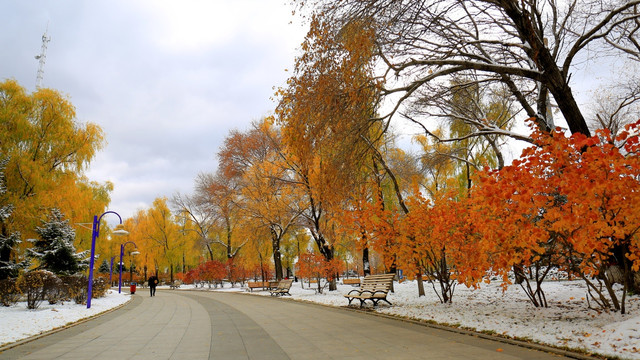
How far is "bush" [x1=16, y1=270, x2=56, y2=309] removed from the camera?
1359 centimetres

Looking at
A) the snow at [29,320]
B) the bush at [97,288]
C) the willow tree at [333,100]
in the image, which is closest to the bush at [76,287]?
the snow at [29,320]

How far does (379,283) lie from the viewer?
536 inches

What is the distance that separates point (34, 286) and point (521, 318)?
636 inches

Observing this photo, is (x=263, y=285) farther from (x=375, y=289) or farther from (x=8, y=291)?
(x=375, y=289)

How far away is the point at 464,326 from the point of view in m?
8.08

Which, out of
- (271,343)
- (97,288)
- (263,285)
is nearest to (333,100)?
(271,343)

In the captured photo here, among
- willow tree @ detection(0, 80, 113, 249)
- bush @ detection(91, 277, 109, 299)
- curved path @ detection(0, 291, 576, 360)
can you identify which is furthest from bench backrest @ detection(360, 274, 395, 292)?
willow tree @ detection(0, 80, 113, 249)

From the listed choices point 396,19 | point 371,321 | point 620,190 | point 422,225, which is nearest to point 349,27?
point 396,19

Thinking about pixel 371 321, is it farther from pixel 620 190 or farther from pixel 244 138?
pixel 244 138

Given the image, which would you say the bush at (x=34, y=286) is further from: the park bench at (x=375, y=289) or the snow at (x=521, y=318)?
the park bench at (x=375, y=289)

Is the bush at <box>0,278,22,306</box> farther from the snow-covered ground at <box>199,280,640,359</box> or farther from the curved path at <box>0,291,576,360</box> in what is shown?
the snow-covered ground at <box>199,280,640,359</box>

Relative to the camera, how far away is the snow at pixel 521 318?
18.4ft

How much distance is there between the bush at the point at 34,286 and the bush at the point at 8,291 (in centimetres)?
28

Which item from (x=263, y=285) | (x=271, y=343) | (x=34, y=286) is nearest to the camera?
(x=271, y=343)
